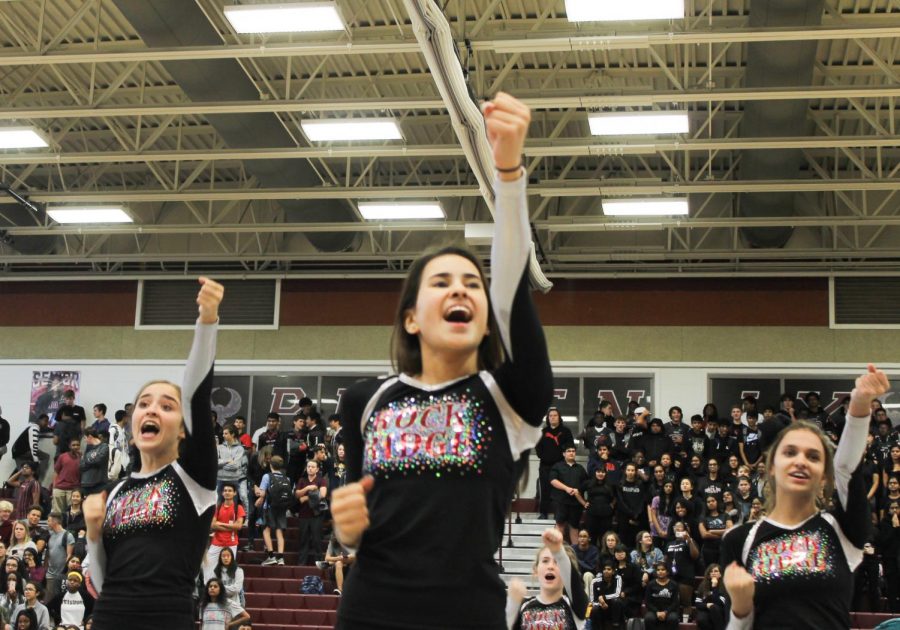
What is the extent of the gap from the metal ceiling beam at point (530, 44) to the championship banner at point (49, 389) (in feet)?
40.6

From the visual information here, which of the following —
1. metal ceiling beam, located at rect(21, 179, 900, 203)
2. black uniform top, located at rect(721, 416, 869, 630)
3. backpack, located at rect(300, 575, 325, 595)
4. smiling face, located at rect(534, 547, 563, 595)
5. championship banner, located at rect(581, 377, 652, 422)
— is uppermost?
metal ceiling beam, located at rect(21, 179, 900, 203)

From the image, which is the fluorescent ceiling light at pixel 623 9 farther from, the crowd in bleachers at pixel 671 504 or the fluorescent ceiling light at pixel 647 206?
the fluorescent ceiling light at pixel 647 206

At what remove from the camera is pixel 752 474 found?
19.0m

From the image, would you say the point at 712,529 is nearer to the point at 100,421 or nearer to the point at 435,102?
the point at 435,102

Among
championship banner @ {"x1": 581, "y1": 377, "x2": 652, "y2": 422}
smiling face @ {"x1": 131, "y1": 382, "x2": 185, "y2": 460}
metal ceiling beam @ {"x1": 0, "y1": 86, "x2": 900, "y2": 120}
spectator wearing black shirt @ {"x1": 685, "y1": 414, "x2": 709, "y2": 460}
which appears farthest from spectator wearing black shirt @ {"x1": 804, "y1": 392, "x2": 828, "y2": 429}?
smiling face @ {"x1": 131, "y1": 382, "x2": 185, "y2": 460}

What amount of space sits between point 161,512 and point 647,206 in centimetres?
1628

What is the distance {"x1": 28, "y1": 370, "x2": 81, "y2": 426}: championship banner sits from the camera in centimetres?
2647

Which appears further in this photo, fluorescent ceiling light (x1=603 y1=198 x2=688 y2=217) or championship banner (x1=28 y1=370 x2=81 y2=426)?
championship banner (x1=28 y1=370 x2=81 y2=426)

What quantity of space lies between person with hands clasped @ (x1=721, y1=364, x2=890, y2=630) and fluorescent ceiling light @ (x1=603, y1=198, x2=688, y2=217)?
15.4m

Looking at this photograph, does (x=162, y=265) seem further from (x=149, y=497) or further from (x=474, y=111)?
(x=149, y=497)

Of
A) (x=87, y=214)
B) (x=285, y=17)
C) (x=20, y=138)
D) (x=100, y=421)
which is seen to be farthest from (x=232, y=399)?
(x=285, y=17)

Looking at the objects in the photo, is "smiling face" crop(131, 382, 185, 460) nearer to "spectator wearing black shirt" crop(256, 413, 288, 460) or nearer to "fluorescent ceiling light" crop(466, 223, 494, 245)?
"fluorescent ceiling light" crop(466, 223, 494, 245)

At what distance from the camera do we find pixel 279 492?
64.1 feet

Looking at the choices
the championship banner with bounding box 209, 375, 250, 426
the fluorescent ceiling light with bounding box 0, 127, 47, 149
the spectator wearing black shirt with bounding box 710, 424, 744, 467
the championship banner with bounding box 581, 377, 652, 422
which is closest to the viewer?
the fluorescent ceiling light with bounding box 0, 127, 47, 149
